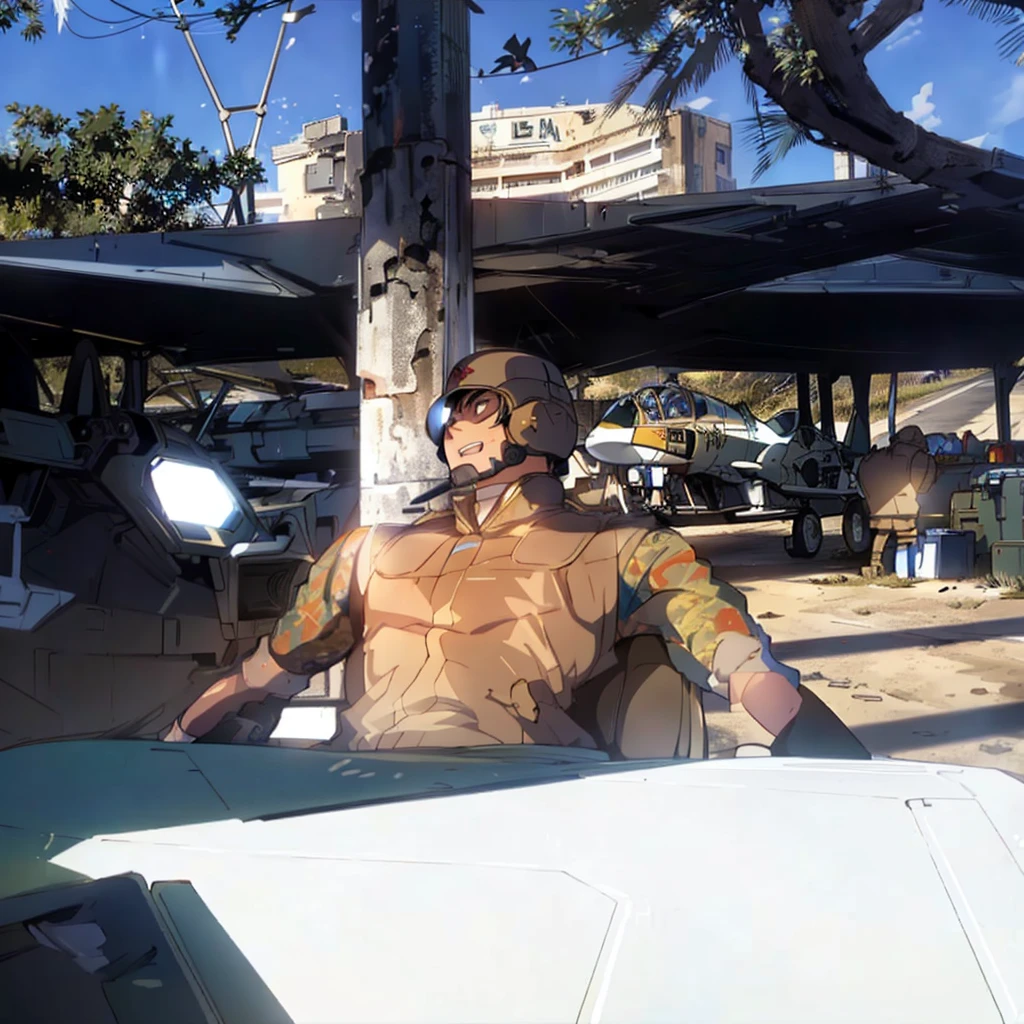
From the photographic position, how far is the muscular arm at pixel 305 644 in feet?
5.81

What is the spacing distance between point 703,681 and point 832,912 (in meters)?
0.62

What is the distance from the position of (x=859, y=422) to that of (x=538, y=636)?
45.6ft

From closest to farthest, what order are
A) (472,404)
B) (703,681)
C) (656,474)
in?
(703,681), (472,404), (656,474)

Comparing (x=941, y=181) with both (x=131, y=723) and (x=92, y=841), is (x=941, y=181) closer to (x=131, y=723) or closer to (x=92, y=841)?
(x=131, y=723)

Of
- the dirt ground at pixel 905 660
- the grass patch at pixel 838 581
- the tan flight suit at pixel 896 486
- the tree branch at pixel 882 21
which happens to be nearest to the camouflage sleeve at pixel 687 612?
the dirt ground at pixel 905 660

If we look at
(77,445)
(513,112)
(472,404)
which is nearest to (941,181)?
(513,112)

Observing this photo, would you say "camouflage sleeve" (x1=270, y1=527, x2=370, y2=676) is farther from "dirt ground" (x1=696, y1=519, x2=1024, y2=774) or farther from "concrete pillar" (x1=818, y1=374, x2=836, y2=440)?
"concrete pillar" (x1=818, y1=374, x2=836, y2=440)

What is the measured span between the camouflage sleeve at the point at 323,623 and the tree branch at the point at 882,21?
3528 millimetres

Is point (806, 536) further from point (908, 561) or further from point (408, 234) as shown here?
point (408, 234)

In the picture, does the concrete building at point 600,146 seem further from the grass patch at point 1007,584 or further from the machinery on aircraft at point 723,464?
the grass patch at point 1007,584

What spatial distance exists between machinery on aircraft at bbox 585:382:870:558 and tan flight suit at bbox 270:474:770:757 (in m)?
8.64

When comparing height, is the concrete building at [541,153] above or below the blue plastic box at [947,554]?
above

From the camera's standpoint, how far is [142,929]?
0.85 m

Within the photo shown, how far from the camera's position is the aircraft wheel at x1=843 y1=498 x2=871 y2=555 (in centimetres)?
1180
